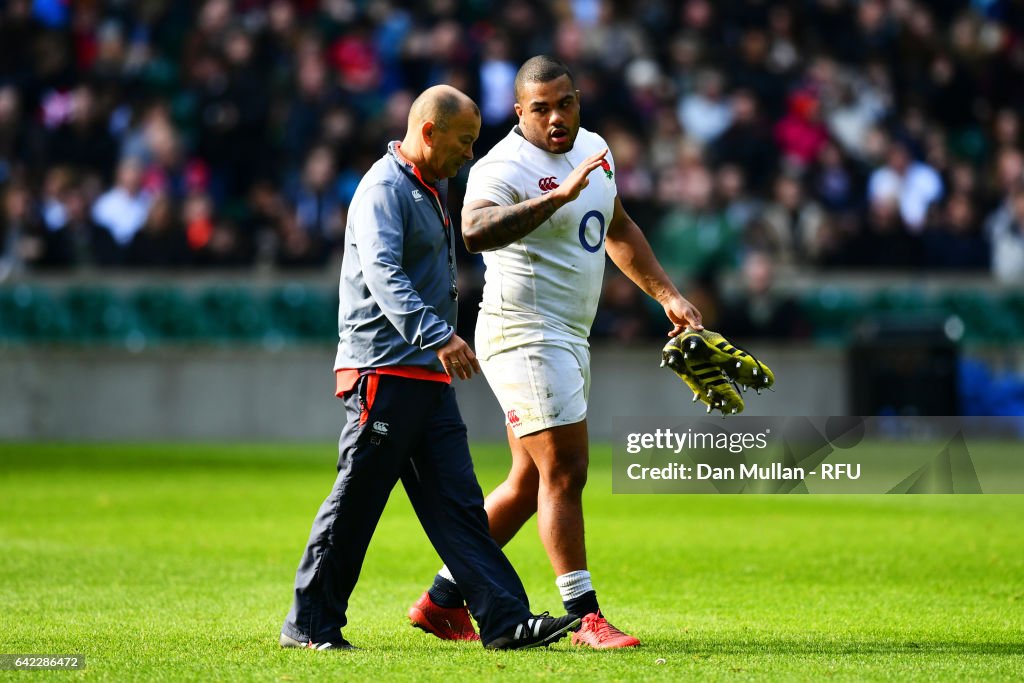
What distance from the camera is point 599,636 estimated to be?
7.07 metres

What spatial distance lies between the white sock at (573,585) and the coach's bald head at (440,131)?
183 centimetres

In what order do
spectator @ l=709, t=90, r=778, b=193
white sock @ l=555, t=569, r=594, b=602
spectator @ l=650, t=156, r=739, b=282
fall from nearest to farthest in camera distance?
white sock @ l=555, t=569, r=594, b=602, spectator @ l=650, t=156, r=739, b=282, spectator @ l=709, t=90, r=778, b=193

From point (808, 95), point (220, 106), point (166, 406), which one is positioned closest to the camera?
point (166, 406)

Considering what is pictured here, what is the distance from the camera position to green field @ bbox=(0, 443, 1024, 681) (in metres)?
6.67

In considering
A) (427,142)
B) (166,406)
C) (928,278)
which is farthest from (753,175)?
(427,142)

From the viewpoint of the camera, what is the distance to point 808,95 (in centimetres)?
2555

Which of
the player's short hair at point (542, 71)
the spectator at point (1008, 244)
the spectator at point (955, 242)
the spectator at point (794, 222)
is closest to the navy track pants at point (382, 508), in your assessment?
the player's short hair at point (542, 71)

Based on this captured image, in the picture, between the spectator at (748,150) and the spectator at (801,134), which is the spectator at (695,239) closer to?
the spectator at (748,150)

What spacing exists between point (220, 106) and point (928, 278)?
10261 millimetres

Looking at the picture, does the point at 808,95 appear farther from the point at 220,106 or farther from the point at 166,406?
the point at 166,406

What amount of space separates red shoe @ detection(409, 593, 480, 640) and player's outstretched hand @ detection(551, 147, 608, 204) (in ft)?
6.58

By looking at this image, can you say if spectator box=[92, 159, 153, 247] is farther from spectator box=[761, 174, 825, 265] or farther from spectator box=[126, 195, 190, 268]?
spectator box=[761, 174, 825, 265]

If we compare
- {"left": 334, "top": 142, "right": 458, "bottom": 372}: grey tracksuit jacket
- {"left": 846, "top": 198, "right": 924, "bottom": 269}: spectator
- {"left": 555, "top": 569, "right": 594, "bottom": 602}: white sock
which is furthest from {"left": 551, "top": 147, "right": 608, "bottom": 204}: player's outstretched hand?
{"left": 846, "top": 198, "right": 924, "bottom": 269}: spectator

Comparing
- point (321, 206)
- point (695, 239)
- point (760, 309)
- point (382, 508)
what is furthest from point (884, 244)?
point (382, 508)
